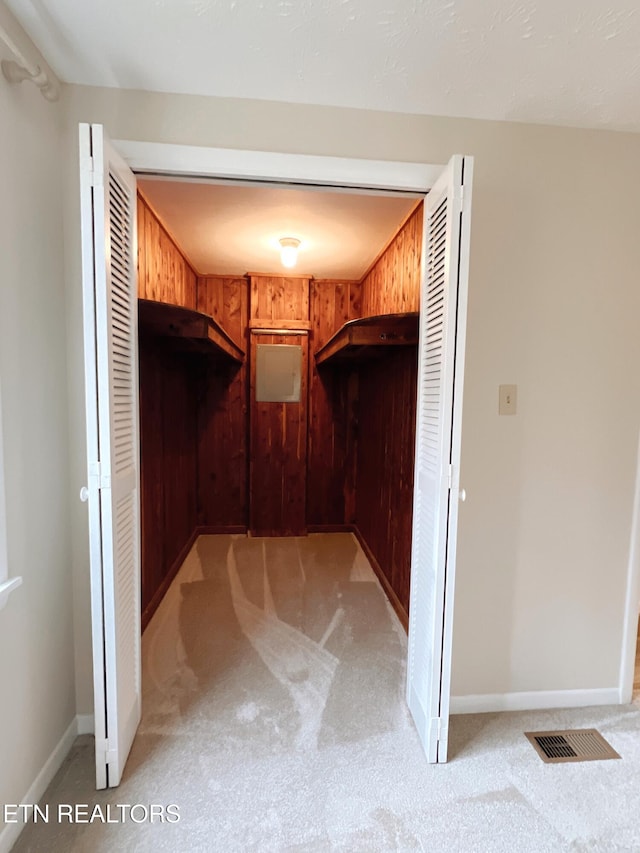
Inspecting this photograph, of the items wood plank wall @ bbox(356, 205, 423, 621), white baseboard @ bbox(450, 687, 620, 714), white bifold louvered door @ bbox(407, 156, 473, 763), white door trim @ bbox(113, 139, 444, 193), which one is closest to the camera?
white bifold louvered door @ bbox(407, 156, 473, 763)

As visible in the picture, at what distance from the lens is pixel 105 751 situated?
1.42 m

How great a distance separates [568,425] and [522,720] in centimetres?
130

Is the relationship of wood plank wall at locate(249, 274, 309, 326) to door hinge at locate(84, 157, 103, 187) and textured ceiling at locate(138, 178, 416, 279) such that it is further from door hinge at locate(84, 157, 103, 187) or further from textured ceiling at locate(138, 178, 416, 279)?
door hinge at locate(84, 157, 103, 187)

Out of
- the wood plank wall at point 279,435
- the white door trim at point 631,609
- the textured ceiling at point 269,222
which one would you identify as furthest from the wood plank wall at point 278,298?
the white door trim at point 631,609

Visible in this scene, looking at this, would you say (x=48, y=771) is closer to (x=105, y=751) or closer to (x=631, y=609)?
(x=105, y=751)

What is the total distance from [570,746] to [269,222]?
301 centimetres

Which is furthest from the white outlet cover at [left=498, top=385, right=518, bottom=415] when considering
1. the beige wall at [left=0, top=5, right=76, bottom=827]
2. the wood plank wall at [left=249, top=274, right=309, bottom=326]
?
the wood plank wall at [left=249, top=274, right=309, bottom=326]

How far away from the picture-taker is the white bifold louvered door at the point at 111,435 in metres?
1.26

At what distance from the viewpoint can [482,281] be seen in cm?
170

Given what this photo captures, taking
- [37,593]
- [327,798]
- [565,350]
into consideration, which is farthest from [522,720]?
[37,593]

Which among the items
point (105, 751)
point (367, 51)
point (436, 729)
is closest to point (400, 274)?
point (367, 51)

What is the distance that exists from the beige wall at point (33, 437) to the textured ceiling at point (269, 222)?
479 mm

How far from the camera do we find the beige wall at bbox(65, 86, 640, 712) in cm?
160

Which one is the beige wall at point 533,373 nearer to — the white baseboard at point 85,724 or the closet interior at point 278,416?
the white baseboard at point 85,724
